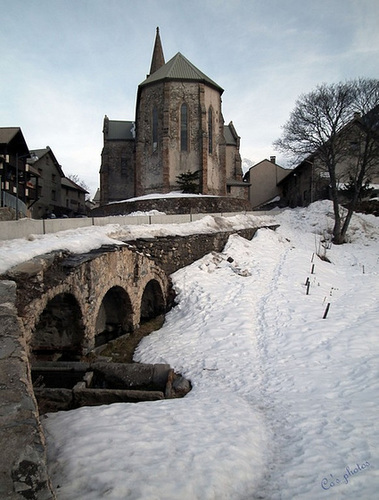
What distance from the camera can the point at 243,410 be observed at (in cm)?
550

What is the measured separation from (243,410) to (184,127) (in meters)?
28.3

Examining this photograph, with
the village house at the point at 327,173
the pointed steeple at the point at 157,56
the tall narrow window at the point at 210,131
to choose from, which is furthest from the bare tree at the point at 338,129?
the pointed steeple at the point at 157,56

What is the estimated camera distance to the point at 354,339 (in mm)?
7918

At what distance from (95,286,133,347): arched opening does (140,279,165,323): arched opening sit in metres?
1.58

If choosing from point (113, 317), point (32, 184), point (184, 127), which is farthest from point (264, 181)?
point (113, 317)

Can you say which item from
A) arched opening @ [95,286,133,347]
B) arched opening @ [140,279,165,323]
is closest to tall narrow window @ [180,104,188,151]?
arched opening @ [140,279,165,323]

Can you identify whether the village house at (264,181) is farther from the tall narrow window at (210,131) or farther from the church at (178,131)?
the tall narrow window at (210,131)

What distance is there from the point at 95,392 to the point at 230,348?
3.51m

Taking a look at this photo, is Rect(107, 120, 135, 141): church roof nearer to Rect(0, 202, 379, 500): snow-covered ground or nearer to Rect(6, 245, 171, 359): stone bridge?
Rect(0, 202, 379, 500): snow-covered ground

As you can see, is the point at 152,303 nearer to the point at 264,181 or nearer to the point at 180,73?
the point at 180,73

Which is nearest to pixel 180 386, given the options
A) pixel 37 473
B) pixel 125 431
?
pixel 125 431

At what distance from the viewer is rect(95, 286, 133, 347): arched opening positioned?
10.2 m

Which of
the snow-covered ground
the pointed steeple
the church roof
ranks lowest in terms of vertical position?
the snow-covered ground

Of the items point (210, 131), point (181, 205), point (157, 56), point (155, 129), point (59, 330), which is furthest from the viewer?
point (157, 56)
